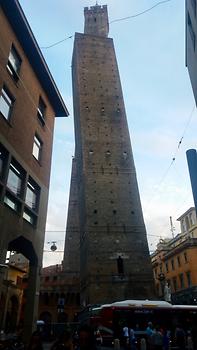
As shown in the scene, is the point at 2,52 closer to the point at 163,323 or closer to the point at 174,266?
the point at 163,323

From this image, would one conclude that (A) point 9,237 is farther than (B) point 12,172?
No

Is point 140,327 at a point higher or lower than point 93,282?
lower

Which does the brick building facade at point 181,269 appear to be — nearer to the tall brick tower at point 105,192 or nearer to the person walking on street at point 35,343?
the tall brick tower at point 105,192

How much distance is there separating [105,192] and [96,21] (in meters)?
31.2

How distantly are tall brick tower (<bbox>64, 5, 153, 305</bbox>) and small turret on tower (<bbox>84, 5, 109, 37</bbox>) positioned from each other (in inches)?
195

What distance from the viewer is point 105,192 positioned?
3375cm

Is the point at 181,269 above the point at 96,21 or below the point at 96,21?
below

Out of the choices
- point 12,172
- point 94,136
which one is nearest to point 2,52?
point 12,172

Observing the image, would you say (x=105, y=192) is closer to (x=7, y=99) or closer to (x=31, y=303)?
(x=31, y=303)

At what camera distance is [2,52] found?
42.4 feet

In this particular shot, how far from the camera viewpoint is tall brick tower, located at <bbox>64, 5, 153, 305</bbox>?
29828 millimetres

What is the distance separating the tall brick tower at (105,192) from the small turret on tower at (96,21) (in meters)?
4.95

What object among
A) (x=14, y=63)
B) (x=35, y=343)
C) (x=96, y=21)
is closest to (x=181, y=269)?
(x=14, y=63)

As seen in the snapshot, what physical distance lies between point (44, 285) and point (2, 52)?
30910 mm
